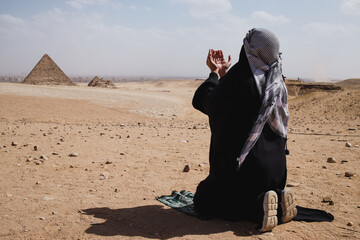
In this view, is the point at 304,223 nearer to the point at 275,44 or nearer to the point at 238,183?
the point at 238,183

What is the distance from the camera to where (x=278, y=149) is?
290cm

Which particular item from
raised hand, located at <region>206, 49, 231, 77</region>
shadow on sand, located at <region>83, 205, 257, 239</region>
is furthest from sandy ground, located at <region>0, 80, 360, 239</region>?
raised hand, located at <region>206, 49, 231, 77</region>

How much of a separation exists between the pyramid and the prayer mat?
98.6 ft

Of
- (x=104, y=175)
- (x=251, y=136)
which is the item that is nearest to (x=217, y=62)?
(x=251, y=136)

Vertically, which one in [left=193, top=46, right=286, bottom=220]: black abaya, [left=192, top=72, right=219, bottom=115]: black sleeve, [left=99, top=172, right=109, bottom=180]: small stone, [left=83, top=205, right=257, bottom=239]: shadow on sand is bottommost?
[left=83, top=205, right=257, bottom=239]: shadow on sand

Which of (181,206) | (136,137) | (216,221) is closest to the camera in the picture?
(216,221)

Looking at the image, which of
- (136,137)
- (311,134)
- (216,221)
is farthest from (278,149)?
(311,134)

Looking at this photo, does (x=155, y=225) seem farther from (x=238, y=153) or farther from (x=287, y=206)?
(x=287, y=206)

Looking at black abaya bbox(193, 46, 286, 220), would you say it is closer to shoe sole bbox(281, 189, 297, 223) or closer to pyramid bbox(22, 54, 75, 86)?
shoe sole bbox(281, 189, 297, 223)

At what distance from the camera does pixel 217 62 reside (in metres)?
3.42

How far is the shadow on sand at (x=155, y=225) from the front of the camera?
8.98ft

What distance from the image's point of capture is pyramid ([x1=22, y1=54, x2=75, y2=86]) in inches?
1224

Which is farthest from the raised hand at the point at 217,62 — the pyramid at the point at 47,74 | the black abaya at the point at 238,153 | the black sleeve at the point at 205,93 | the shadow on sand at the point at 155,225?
the pyramid at the point at 47,74

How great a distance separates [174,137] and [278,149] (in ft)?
15.7
